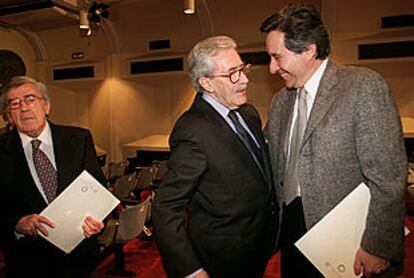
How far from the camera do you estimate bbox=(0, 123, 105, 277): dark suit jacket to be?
163cm

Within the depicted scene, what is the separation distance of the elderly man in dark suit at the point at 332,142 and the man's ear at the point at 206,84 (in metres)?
0.32

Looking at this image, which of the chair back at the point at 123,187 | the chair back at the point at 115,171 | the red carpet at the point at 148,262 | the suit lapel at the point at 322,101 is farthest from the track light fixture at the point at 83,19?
the suit lapel at the point at 322,101

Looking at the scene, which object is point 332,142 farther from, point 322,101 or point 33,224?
point 33,224

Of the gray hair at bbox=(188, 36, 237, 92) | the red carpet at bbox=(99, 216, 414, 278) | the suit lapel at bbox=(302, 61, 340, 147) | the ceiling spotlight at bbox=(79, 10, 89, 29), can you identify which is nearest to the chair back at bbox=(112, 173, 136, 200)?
the red carpet at bbox=(99, 216, 414, 278)

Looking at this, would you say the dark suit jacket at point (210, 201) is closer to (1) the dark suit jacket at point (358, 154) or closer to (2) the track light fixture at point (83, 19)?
(1) the dark suit jacket at point (358, 154)

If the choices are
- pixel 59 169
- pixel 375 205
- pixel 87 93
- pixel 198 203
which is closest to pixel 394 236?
pixel 375 205

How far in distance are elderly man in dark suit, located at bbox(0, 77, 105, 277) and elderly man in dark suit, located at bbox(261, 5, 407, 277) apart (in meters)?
0.99

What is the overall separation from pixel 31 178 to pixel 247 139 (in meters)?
1.08

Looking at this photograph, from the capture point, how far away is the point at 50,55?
10.2 m

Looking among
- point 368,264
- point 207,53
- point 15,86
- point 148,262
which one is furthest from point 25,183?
point 148,262

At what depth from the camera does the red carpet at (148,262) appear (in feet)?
10.9

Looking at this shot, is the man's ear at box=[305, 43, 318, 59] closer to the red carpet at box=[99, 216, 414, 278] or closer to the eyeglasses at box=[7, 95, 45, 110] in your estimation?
the eyeglasses at box=[7, 95, 45, 110]

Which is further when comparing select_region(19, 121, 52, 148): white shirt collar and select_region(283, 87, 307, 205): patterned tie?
select_region(19, 121, 52, 148): white shirt collar

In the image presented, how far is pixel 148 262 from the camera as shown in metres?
3.71
